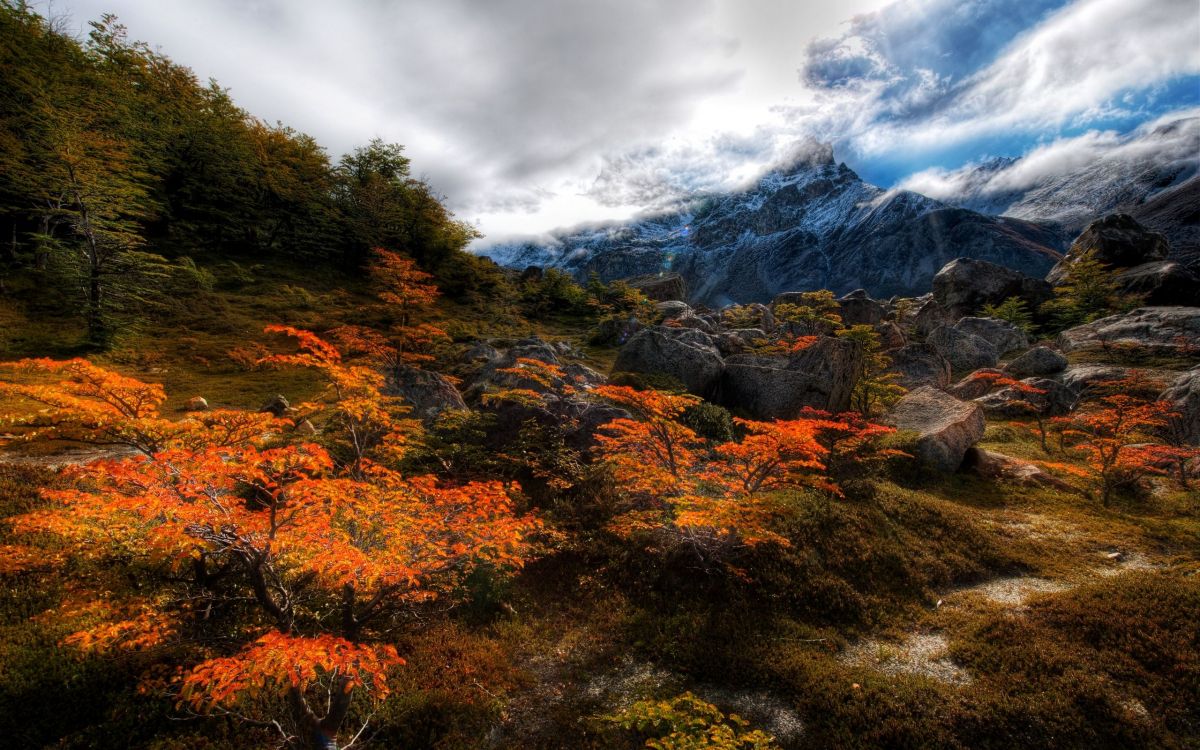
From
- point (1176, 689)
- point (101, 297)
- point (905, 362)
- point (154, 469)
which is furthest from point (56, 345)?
point (905, 362)

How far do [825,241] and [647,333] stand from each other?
688 feet

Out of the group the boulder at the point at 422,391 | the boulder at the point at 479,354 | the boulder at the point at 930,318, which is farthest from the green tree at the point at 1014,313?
the boulder at the point at 422,391

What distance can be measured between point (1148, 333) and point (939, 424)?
2423 cm

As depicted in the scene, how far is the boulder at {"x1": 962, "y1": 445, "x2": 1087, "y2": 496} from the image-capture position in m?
15.6

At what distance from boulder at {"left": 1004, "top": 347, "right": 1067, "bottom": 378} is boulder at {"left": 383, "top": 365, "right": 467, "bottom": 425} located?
34695 millimetres

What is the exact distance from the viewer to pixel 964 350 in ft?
114

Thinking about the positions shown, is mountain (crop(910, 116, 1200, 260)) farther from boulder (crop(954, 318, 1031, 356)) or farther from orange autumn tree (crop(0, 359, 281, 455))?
orange autumn tree (crop(0, 359, 281, 455))

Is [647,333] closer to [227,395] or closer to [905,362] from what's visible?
[905,362]

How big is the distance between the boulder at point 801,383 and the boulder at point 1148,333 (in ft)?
70.9

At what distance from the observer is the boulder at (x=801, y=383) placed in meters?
20.4

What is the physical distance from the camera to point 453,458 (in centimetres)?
1450

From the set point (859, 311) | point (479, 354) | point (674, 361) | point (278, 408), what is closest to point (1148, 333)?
point (859, 311)

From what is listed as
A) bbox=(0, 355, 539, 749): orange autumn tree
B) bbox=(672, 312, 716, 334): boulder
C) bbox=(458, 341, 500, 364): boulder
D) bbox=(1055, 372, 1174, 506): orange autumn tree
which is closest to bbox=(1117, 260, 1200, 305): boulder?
bbox=(1055, 372, 1174, 506): orange autumn tree

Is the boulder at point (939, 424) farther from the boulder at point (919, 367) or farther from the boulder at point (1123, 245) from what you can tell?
the boulder at point (1123, 245)
